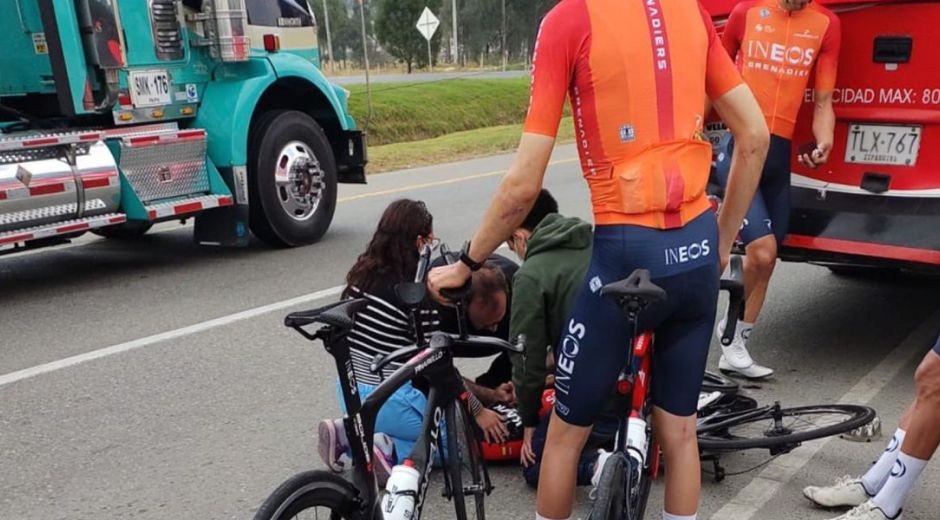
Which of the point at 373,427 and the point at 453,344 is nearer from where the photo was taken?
the point at 373,427

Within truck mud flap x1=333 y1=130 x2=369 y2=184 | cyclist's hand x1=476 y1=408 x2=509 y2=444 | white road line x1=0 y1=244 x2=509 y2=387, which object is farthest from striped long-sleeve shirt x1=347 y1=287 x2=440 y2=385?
truck mud flap x1=333 y1=130 x2=369 y2=184

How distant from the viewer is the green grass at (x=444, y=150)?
15.9 meters

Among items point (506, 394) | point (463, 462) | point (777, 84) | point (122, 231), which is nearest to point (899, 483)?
point (463, 462)

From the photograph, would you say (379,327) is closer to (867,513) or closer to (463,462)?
(463,462)

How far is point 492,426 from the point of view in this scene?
3.96 m

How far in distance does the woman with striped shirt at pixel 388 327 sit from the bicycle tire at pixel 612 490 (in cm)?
127

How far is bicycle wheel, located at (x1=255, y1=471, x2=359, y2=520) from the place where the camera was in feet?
8.20

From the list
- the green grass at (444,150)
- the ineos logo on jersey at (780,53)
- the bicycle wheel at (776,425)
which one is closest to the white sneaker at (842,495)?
the bicycle wheel at (776,425)

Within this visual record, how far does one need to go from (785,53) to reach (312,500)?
3.49 m

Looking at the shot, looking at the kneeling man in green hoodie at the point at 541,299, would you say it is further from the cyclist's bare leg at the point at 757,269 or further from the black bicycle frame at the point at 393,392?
the cyclist's bare leg at the point at 757,269

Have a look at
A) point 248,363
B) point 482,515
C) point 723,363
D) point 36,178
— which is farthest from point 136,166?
point 482,515

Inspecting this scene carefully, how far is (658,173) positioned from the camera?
2547 millimetres

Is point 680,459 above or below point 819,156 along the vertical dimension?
below

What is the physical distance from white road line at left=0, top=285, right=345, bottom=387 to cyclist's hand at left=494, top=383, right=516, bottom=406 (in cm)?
258
